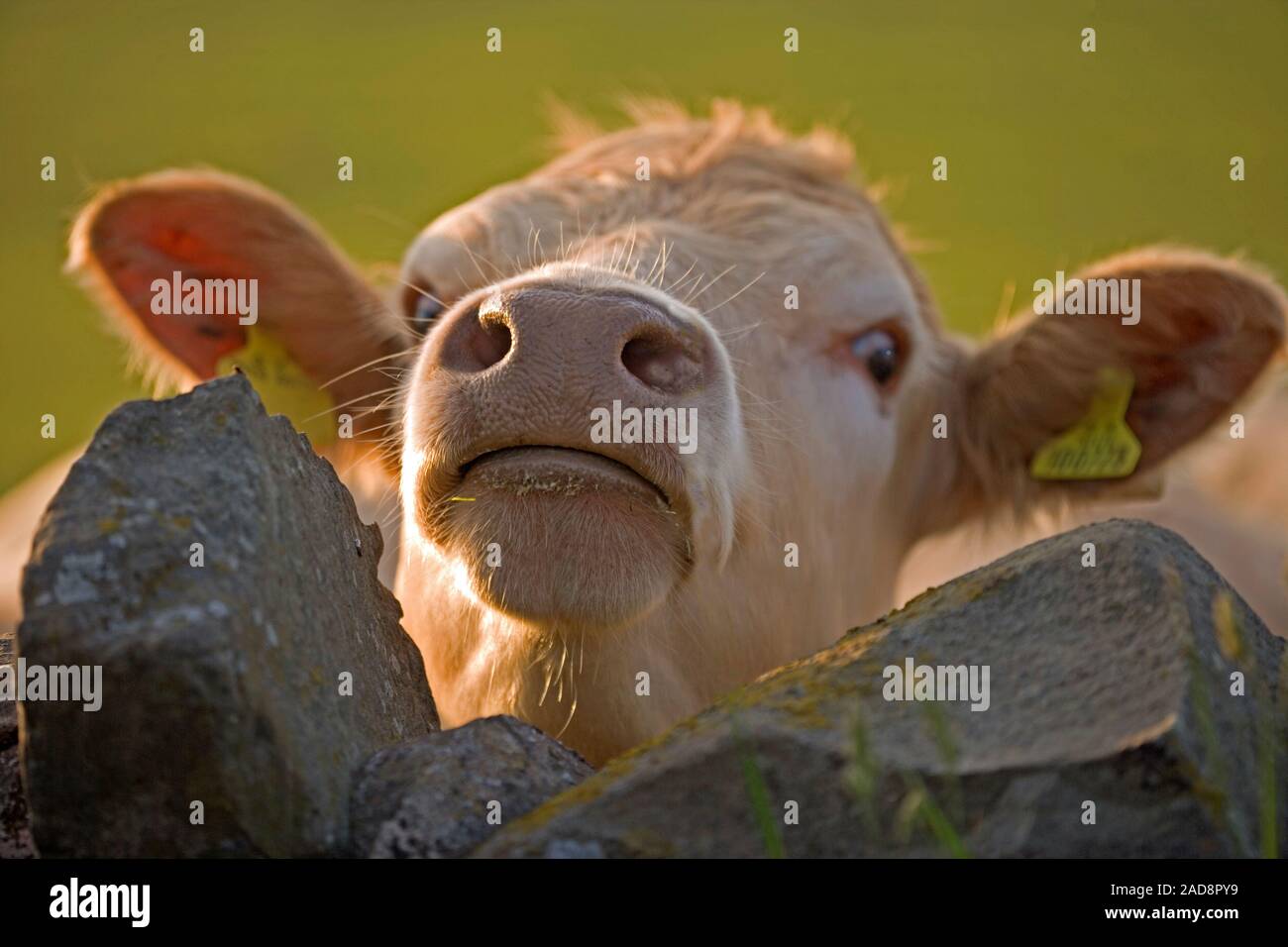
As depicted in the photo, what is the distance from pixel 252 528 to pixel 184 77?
14323mm

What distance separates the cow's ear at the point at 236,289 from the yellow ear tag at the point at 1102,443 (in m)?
2.14

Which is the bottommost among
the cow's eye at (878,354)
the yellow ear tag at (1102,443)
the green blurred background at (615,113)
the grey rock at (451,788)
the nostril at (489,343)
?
the grey rock at (451,788)

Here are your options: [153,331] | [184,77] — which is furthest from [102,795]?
[184,77]

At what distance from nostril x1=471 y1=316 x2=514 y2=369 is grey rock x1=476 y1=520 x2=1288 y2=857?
2.84 feet

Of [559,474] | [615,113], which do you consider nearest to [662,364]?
[559,474]

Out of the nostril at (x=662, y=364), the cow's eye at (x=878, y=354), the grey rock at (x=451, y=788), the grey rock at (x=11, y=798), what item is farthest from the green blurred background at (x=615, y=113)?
the grey rock at (x=451, y=788)

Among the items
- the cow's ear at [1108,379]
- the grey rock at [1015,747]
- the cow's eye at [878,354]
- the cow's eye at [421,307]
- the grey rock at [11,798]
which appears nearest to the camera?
the grey rock at [1015,747]

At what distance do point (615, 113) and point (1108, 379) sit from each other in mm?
8979

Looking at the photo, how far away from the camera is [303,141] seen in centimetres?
1437

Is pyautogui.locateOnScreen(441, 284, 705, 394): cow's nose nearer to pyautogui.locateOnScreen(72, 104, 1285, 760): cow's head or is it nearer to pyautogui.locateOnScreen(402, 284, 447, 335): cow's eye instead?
pyautogui.locateOnScreen(72, 104, 1285, 760): cow's head

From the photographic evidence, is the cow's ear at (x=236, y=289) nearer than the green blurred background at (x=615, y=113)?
Yes

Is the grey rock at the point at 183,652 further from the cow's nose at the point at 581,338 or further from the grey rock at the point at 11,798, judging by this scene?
the cow's nose at the point at 581,338

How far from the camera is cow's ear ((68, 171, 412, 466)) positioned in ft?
16.1

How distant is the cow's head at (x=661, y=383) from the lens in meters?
3.09
